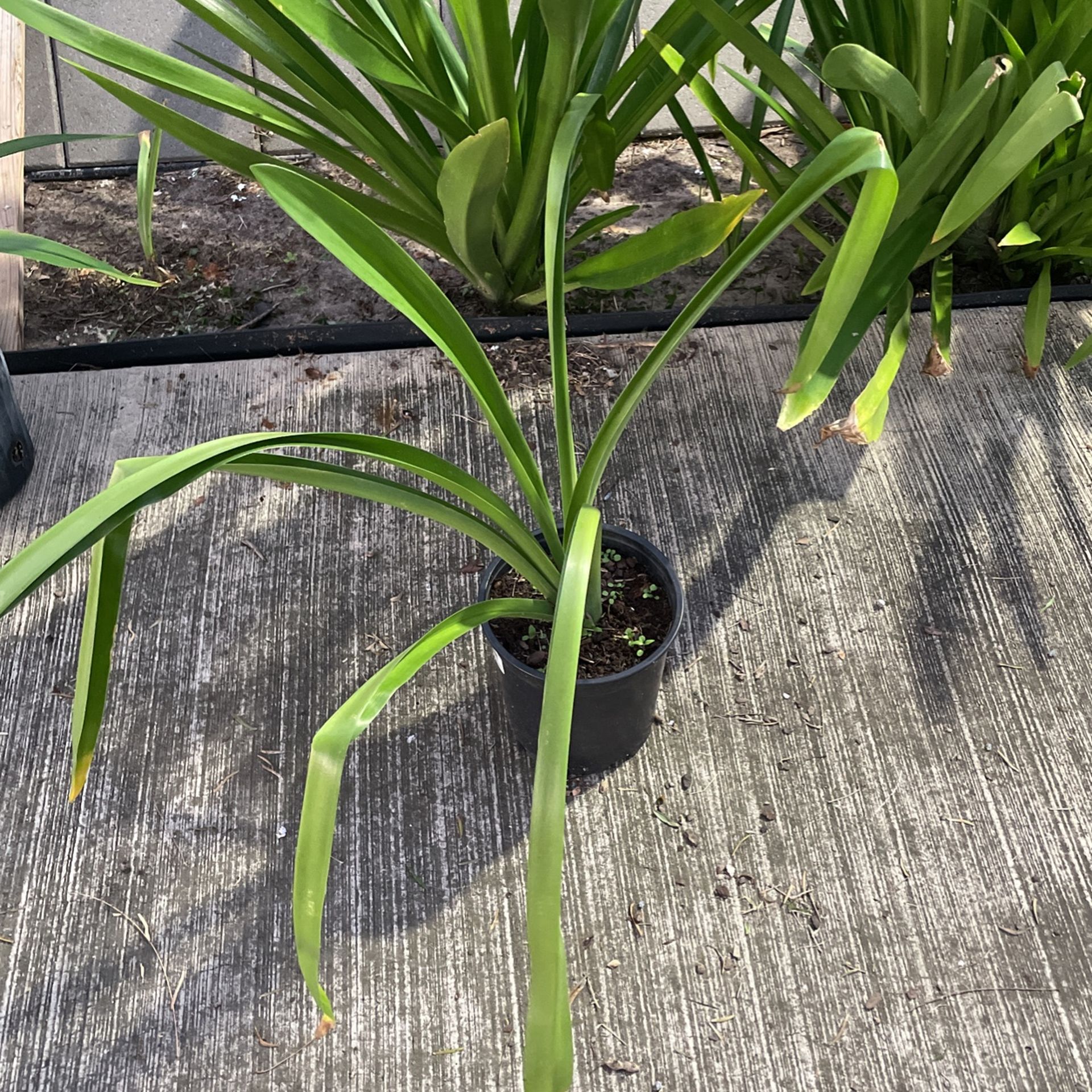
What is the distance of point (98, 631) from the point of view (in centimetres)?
90

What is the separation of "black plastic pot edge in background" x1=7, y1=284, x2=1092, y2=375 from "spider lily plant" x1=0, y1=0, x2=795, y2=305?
0.38ft

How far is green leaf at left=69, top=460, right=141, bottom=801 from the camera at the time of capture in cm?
88

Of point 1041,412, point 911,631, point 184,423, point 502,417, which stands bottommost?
point 184,423

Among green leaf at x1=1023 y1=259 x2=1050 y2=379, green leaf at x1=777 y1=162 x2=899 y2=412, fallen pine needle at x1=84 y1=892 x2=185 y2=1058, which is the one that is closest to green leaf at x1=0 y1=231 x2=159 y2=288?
fallen pine needle at x1=84 y1=892 x2=185 y2=1058

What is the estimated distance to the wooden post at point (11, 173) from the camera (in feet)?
5.98

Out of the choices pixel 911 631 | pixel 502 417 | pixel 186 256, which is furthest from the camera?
pixel 186 256

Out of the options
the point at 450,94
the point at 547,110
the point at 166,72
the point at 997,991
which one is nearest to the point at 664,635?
the point at 997,991

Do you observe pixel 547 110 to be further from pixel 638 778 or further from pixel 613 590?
pixel 638 778

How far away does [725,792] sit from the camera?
126cm

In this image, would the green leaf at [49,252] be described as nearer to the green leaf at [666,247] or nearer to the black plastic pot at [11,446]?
the black plastic pot at [11,446]

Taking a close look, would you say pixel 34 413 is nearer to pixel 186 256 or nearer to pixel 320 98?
pixel 186 256

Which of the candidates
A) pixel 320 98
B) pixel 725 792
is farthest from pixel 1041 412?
pixel 320 98

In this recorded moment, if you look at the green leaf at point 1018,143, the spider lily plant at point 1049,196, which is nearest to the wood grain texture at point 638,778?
the spider lily plant at point 1049,196

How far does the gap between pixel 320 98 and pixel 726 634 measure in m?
0.99
